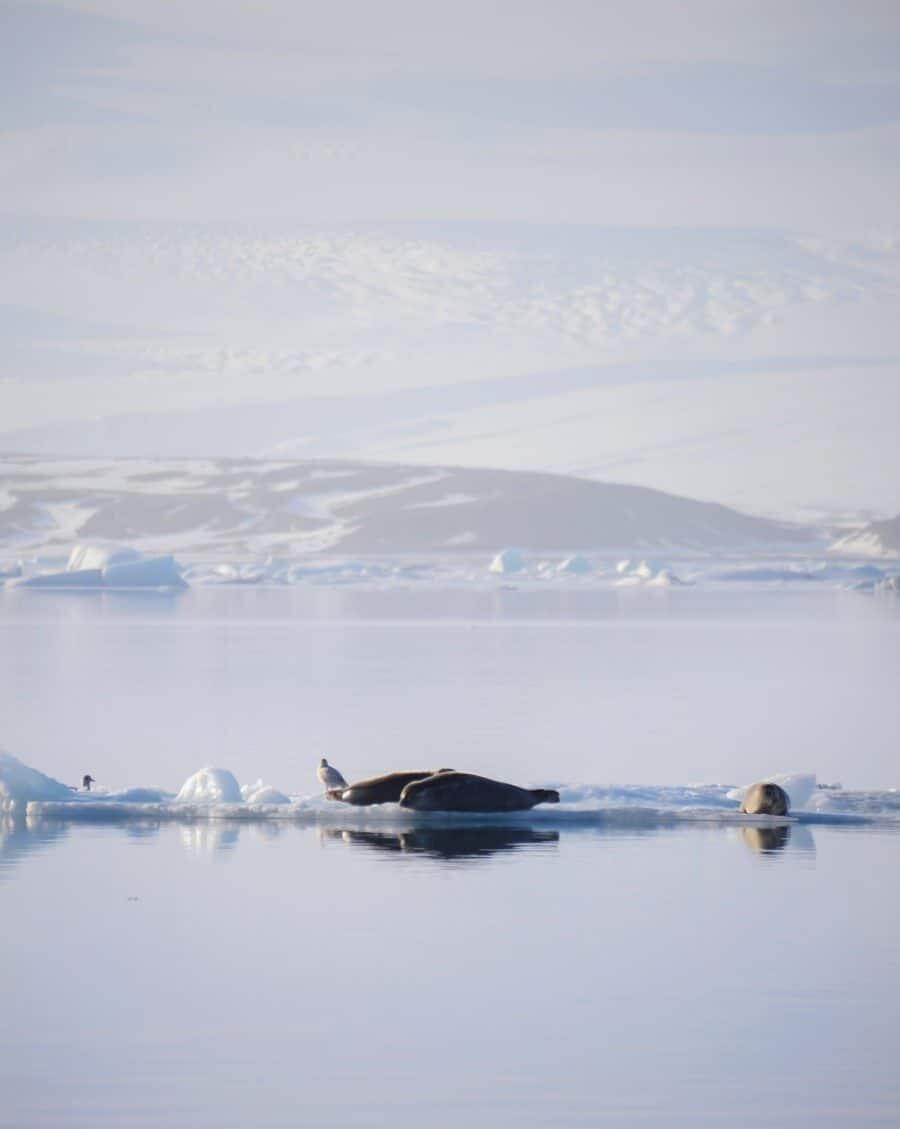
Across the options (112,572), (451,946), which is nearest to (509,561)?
(112,572)

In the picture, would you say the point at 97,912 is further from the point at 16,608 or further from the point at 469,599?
the point at 469,599

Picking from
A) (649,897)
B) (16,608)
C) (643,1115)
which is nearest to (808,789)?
(649,897)

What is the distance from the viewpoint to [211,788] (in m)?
11.1

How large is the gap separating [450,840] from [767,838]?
1.80 metres

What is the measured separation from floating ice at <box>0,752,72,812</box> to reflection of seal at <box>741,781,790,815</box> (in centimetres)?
436

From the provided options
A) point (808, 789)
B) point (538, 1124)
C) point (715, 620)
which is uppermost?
point (715, 620)

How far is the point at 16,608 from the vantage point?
1972 inches

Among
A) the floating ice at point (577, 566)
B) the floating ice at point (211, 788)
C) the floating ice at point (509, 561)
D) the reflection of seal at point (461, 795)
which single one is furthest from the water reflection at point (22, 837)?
the floating ice at point (509, 561)

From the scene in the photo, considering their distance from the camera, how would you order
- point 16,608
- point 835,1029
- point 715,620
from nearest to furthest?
point 835,1029 < point 715,620 < point 16,608

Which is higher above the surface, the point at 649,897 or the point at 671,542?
the point at 671,542

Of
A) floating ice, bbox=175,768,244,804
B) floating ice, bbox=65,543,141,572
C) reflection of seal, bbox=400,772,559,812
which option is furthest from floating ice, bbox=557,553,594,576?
reflection of seal, bbox=400,772,559,812

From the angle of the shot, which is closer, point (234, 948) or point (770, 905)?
point (234, 948)

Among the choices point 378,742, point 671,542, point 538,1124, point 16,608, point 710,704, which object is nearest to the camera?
point 538,1124

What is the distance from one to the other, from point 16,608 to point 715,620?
2031 cm
